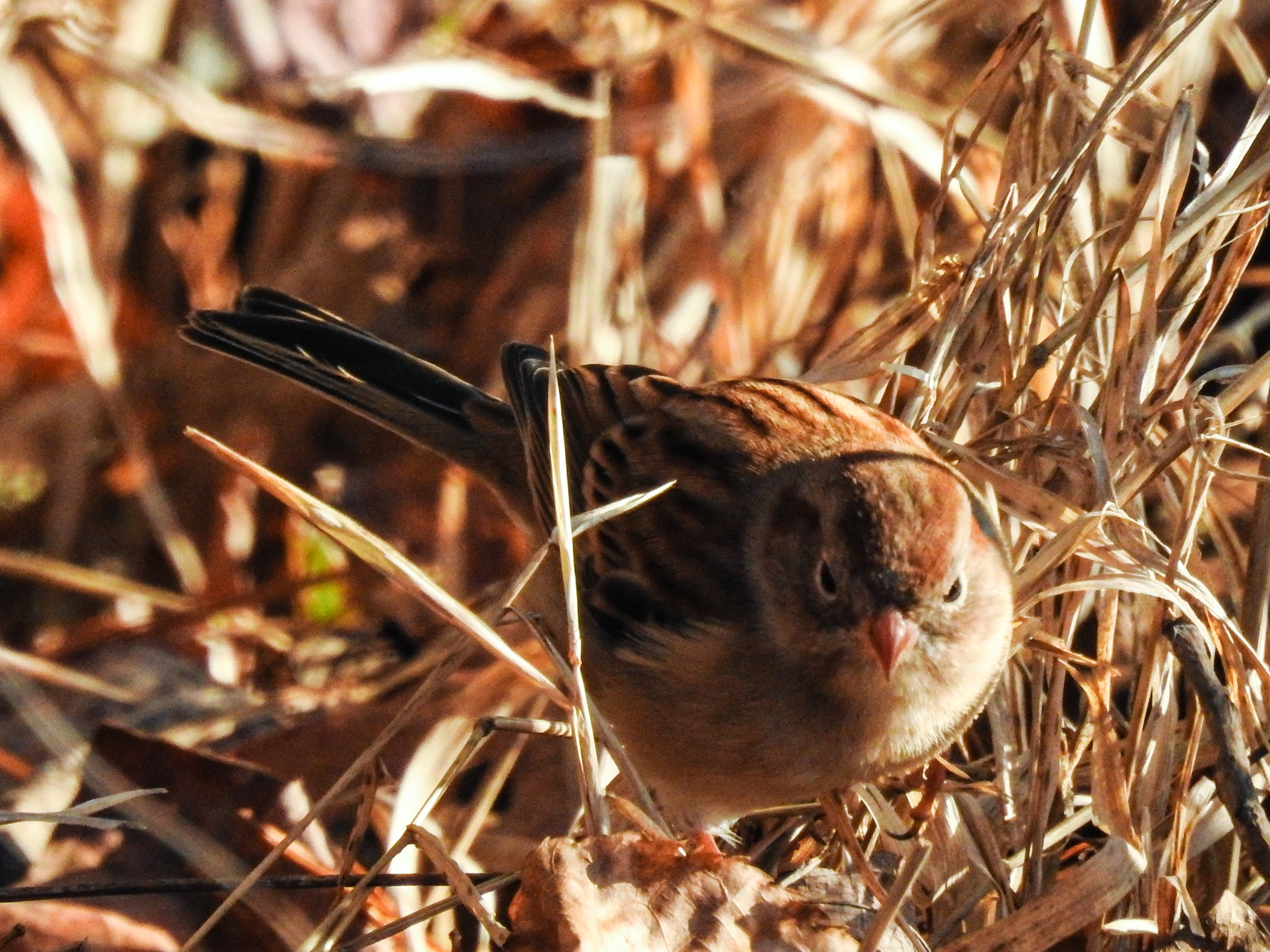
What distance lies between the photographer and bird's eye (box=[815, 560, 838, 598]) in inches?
99.0

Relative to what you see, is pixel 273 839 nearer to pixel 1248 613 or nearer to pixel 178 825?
pixel 178 825

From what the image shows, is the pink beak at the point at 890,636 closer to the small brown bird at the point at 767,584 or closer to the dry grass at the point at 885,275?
the small brown bird at the point at 767,584

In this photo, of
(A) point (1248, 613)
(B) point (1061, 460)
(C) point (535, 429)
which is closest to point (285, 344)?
(C) point (535, 429)

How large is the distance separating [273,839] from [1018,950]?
4.10ft

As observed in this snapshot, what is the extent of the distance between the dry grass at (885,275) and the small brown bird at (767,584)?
0.11 meters

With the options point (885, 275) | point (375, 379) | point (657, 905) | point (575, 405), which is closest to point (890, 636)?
point (657, 905)

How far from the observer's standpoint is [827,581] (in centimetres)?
253

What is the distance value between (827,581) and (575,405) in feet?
2.85

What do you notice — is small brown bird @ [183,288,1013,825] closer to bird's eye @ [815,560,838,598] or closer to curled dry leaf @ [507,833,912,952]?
bird's eye @ [815,560,838,598]

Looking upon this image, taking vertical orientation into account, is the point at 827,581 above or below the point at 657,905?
above

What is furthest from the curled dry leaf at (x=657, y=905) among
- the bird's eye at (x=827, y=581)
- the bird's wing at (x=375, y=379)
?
the bird's wing at (x=375, y=379)

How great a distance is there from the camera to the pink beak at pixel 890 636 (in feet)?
7.80

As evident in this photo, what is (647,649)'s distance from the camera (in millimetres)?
2732

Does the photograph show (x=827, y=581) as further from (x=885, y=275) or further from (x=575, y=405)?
(x=885, y=275)
